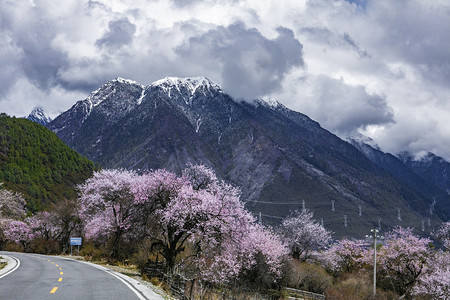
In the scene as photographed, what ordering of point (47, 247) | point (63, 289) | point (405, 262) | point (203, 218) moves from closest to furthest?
1. point (63, 289)
2. point (203, 218)
3. point (405, 262)
4. point (47, 247)

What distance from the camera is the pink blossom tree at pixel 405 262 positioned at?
46375 mm

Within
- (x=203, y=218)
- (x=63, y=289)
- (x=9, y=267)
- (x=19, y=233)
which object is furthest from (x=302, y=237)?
(x=63, y=289)

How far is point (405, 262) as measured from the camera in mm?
47750

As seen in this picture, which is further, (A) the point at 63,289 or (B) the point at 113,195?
(B) the point at 113,195

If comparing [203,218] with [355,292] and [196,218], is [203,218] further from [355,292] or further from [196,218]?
[355,292]

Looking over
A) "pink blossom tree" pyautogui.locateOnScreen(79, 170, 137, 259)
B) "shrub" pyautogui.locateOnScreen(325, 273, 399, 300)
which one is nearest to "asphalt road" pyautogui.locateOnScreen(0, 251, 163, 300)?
"pink blossom tree" pyautogui.locateOnScreen(79, 170, 137, 259)

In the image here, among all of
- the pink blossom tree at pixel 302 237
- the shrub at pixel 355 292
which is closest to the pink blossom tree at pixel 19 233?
the pink blossom tree at pixel 302 237

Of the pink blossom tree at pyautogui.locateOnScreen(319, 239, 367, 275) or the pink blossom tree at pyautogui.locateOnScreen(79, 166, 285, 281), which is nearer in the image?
the pink blossom tree at pyautogui.locateOnScreen(79, 166, 285, 281)

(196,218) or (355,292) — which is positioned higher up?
(196,218)

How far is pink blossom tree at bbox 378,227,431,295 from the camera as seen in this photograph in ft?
152

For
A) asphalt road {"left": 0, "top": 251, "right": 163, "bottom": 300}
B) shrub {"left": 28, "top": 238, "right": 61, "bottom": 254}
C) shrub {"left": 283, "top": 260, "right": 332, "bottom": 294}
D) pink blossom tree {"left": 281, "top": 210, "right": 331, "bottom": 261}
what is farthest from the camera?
shrub {"left": 28, "top": 238, "right": 61, "bottom": 254}

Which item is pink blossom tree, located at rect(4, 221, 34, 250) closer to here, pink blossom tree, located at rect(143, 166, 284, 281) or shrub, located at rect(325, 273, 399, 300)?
shrub, located at rect(325, 273, 399, 300)

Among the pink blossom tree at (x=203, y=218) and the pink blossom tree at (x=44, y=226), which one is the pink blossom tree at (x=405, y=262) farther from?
the pink blossom tree at (x=44, y=226)

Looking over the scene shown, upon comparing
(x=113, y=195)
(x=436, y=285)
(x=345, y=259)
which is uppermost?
(x=113, y=195)
